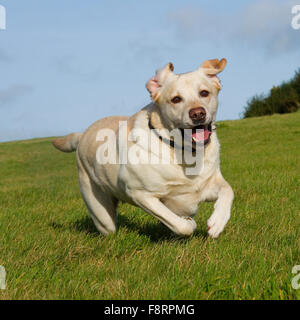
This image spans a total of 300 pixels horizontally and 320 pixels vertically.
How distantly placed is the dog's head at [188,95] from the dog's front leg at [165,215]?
831 millimetres

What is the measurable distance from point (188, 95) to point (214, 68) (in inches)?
25.3

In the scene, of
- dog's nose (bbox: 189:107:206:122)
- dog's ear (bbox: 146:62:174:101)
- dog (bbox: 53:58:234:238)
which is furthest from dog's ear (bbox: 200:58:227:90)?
dog's nose (bbox: 189:107:206:122)

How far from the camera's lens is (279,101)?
4803cm

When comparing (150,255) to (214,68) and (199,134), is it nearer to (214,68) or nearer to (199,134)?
(199,134)

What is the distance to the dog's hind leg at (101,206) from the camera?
241 inches

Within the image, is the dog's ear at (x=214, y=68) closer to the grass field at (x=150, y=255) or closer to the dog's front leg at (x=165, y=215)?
the dog's front leg at (x=165, y=215)

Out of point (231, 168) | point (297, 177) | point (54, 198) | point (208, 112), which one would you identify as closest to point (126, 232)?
point (208, 112)

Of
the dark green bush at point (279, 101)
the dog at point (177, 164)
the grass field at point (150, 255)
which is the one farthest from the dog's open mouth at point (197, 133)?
the dark green bush at point (279, 101)

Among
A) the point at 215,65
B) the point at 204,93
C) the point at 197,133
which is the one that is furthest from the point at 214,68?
the point at 197,133

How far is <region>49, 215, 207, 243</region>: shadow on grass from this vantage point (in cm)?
576

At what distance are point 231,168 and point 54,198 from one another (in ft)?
21.7

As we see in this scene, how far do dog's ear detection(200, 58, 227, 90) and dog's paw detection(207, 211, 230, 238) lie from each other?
1.41 metres

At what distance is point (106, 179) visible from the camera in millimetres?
5719
